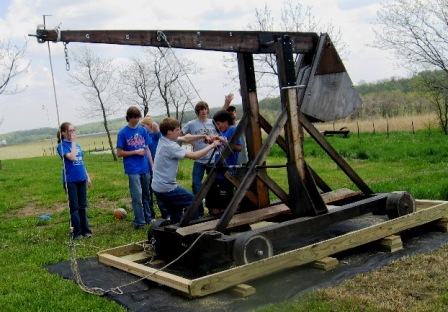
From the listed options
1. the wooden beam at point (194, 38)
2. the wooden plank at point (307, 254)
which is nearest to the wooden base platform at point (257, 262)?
the wooden plank at point (307, 254)

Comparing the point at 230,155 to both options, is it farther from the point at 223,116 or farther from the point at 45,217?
the point at 45,217

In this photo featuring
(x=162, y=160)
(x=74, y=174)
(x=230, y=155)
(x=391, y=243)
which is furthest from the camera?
(x=74, y=174)

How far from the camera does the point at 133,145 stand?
9.39 meters

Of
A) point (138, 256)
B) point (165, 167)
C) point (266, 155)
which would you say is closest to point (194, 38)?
point (266, 155)

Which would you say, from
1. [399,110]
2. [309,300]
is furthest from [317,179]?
[399,110]

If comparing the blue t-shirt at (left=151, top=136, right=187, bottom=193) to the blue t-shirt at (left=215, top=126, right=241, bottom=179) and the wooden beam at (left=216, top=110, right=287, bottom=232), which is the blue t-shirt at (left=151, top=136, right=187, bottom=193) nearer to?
the blue t-shirt at (left=215, top=126, right=241, bottom=179)

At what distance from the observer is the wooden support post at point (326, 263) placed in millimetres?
6047

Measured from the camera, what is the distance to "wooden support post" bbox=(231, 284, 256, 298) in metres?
5.43

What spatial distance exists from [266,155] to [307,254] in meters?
1.32

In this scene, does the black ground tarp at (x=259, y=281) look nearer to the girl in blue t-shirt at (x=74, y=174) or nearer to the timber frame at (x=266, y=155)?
Answer: the timber frame at (x=266, y=155)

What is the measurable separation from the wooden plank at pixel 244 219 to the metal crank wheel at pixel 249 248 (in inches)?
28.0

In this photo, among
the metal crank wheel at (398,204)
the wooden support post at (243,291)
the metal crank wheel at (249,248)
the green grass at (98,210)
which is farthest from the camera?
the metal crank wheel at (398,204)

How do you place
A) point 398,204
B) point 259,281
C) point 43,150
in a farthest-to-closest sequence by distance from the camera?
point 43,150, point 398,204, point 259,281

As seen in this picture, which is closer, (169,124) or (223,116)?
(169,124)
